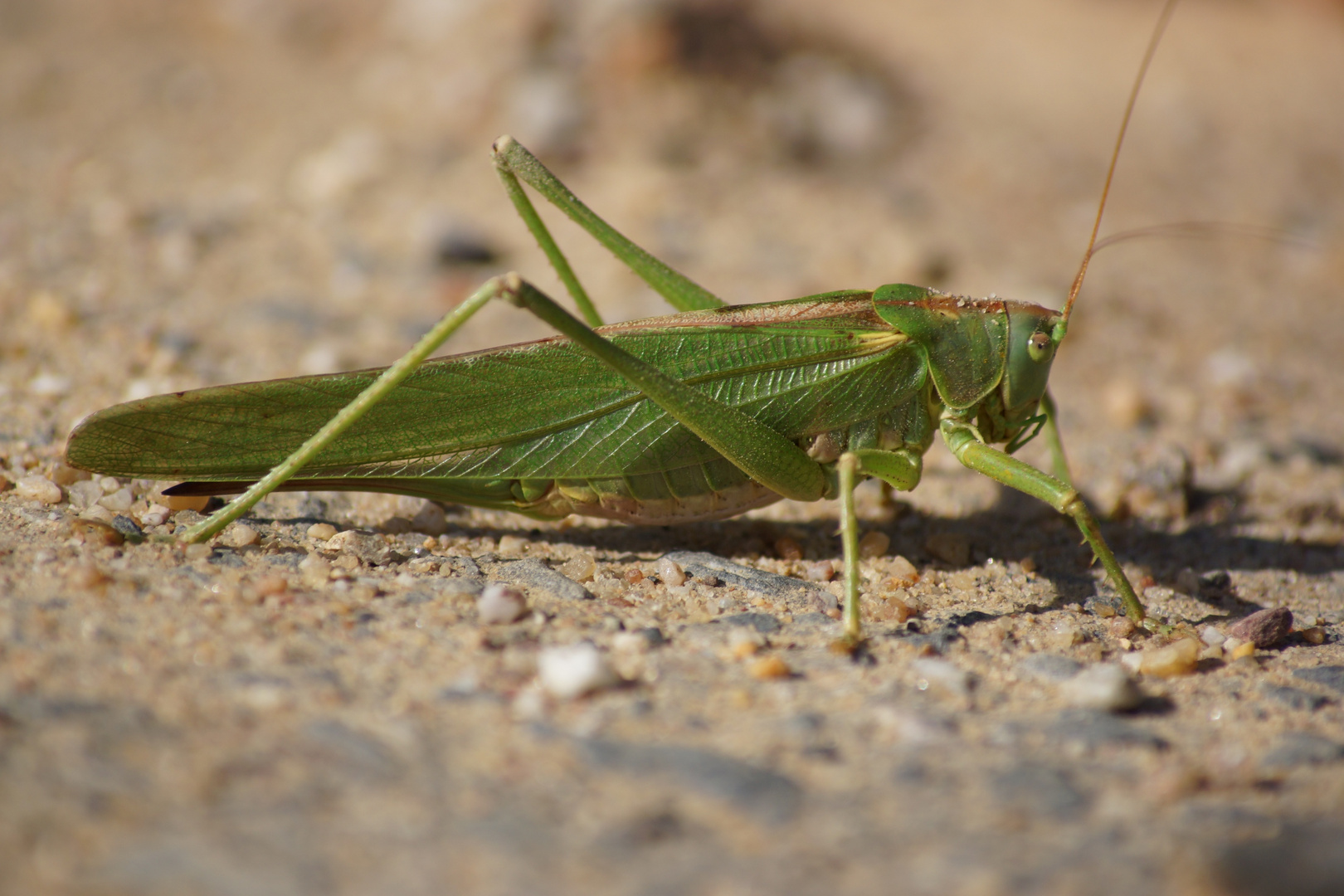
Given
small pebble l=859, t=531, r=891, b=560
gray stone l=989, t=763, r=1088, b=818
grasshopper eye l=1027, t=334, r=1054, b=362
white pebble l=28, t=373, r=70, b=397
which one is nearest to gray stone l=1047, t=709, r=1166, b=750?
gray stone l=989, t=763, r=1088, b=818

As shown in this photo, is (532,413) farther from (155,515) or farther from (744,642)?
(155,515)

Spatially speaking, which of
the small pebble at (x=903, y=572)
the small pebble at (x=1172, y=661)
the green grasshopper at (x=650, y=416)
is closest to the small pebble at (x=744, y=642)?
the green grasshopper at (x=650, y=416)

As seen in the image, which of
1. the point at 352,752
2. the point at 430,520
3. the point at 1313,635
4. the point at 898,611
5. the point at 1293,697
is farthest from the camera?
the point at 430,520

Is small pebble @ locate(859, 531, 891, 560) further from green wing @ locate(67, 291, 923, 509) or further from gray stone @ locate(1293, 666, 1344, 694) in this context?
gray stone @ locate(1293, 666, 1344, 694)

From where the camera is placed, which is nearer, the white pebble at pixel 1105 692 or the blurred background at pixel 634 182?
the white pebble at pixel 1105 692

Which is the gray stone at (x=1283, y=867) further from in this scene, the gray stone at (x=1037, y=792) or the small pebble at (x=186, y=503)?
the small pebble at (x=186, y=503)

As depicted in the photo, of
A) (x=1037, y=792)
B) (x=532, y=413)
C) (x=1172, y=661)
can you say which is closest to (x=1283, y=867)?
(x=1037, y=792)

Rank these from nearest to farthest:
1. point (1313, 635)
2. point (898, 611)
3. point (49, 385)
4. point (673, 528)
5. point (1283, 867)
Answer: point (1283, 867) → point (898, 611) → point (1313, 635) → point (673, 528) → point (49, 385)
